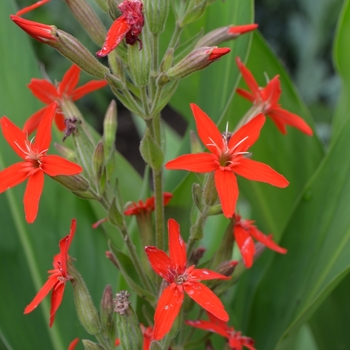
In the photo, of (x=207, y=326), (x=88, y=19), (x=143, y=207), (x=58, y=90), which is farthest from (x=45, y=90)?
(x=207, y=326)

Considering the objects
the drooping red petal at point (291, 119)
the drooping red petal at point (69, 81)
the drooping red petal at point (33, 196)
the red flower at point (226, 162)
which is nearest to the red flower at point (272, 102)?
the drooping red petal at point (291, 119)

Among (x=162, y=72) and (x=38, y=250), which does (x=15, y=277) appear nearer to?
(x=38, y=250)

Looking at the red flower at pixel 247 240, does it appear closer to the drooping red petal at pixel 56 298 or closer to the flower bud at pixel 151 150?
the flower bud at pixel 151 150

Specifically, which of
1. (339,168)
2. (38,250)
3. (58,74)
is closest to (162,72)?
(339,168)

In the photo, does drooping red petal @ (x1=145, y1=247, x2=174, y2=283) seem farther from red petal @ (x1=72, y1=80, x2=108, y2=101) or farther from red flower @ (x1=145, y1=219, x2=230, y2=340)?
red petal @ (x1=72, y1=80, x2=108, y2=101)

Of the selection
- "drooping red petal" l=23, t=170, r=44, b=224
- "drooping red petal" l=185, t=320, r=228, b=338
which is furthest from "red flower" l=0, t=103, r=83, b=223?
"drooping red petal" l=185, t=320, r=228, b=338

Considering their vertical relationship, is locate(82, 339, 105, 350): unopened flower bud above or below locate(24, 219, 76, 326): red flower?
below

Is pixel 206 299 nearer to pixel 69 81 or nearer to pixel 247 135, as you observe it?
pixel 247 135
